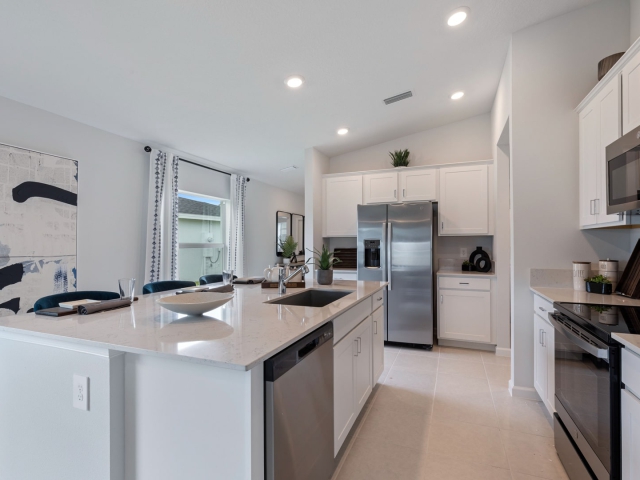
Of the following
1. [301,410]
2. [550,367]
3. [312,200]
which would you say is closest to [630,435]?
[550,367]

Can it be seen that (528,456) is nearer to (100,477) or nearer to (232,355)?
(232,355)

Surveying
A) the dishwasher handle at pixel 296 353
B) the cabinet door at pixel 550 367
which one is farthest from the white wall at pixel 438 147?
the dishwasher handle at pixel 296 353

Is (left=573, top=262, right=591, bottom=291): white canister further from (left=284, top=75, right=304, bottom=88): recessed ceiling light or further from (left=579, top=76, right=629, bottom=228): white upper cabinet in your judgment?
(left=284, top=75, right=304, bottom=88): recessed ceiling light

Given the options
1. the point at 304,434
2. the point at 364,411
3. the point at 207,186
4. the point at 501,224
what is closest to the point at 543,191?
the point at 501,224

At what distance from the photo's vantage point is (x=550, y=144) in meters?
2.60

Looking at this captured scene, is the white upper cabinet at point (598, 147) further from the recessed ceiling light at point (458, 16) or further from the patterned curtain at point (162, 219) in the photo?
the patterned curtain at point (162, 219)

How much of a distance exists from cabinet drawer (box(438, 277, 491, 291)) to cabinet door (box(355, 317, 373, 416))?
1851mm

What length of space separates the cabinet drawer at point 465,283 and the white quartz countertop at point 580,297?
50.1 inches

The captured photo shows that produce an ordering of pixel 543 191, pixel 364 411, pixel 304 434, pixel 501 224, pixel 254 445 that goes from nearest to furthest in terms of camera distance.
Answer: pixel 254 445 → pixel 304 434 → pixel 364 411 → pixel 543 191 → pixel 501 224

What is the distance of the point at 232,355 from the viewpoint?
39.7 inches

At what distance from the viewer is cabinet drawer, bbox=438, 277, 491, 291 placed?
3768 mm

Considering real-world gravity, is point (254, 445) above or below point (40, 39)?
below

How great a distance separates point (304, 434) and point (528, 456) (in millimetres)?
1502

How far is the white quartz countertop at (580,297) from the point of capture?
197cm
